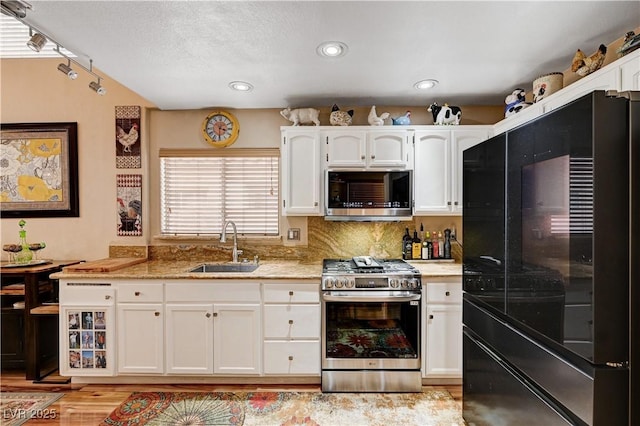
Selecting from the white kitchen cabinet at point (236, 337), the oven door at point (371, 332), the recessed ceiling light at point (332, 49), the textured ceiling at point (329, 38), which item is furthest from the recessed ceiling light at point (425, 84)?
the white kitchen cabinet at point (236, 337)

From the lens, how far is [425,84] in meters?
2.62

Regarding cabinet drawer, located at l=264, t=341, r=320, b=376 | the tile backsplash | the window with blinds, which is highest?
the window with blinds

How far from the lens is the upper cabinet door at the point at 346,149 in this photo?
2.88 meters

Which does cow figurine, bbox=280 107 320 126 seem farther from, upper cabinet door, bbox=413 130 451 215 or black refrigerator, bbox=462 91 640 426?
black refrigerator, bbox=462 91 640 426

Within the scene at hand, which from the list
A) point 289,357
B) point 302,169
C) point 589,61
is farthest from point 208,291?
point 589,61

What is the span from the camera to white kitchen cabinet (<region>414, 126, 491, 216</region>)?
2.91m

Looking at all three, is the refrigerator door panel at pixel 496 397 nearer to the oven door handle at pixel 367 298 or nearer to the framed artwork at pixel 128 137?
the oven door handle at pixel 367 298

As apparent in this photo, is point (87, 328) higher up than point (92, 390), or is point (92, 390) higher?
point (87, 328)

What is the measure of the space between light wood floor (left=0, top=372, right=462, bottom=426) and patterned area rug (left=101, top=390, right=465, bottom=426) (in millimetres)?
66

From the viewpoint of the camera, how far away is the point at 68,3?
1.61m

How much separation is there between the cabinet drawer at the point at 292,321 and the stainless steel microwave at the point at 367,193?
0.87 m

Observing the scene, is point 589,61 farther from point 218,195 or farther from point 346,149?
point 218,195

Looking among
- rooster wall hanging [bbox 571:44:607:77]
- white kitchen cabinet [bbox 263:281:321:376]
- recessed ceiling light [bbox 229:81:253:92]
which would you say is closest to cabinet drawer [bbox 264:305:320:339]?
white kitchen cabinet [bbox 263:281:321:376]

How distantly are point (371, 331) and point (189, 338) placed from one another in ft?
4.86
